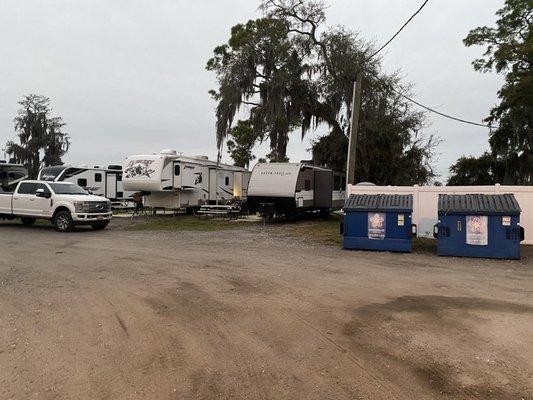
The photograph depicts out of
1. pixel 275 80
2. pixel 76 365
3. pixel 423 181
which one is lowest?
pixel 76 365

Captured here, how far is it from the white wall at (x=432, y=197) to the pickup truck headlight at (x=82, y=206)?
30.1 ft

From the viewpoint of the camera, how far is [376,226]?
11289 mm

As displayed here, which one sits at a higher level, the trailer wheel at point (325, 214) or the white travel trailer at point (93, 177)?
the white travel trailer at point (93, 177)

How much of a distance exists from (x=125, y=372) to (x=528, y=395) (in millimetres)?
3196

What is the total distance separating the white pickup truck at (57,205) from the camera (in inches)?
618

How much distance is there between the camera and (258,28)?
27.0m

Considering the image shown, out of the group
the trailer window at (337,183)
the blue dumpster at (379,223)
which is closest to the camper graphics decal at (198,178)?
the trailer window at (337,183)

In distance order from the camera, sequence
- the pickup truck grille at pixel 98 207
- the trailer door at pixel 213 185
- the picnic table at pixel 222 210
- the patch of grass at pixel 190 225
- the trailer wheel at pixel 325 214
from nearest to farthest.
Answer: the pickup truck grille at pixel 98 207 < the patch of grass at pixel 190 225 < the picnic table at pixel 222 210 < the trailer wheel at pixel 325 214 < the trailer door at pixel 213 185

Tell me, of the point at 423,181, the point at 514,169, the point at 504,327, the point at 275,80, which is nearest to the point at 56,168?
the point at 275,80

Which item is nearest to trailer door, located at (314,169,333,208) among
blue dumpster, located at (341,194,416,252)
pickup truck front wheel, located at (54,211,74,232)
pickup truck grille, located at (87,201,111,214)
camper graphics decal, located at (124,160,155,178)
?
camper graphics decal, located at (124,160,155,178)

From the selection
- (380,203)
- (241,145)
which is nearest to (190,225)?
(380,203)

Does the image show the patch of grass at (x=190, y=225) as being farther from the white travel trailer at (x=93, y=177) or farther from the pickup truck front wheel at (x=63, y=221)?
the white travel trailer at (x=93, y=177)

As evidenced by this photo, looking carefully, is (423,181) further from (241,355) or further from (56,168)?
(241,355)

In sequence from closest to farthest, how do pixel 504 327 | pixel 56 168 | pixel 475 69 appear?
pixel 504 327, pixel 56 168, pixel 475 69
